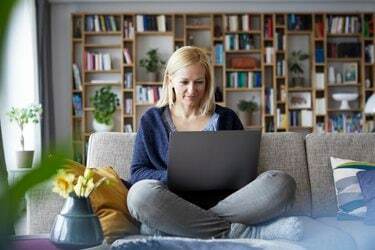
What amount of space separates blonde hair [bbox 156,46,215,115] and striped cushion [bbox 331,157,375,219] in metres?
0.58

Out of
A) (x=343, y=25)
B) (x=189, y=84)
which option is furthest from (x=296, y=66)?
(x=189, y=84)

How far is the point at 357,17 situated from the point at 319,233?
5253 mm

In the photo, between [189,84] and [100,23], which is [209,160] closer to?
[189,84]

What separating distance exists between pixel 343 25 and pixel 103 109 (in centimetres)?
290

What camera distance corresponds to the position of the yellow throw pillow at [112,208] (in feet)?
6.25

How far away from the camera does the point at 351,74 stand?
6.71 metres

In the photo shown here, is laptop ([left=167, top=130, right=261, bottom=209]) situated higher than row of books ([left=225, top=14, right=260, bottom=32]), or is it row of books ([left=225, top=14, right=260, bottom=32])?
row of books ([left=225, top=14, right=260, bottom=32])

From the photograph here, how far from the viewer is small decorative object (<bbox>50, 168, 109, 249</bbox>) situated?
4.69ft

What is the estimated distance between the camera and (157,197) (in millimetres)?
1892

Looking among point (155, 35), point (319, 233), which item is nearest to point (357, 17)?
point (155, 35)

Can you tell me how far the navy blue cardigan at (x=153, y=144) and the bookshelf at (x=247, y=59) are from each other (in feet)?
13.6

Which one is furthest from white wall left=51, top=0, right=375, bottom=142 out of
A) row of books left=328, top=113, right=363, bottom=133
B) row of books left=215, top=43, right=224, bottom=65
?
row of books left=328, top=113, right=363, bottom=133

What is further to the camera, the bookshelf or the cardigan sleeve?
the bookshelf

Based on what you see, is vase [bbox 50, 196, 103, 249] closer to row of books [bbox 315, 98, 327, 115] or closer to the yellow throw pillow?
the yellow throw pillow
